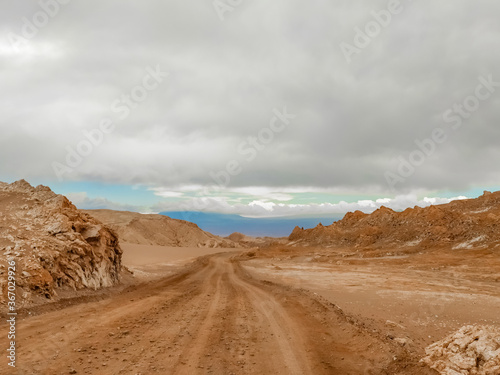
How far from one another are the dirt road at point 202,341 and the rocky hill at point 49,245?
4.86 ft

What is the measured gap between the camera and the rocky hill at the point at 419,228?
3744 centimetres

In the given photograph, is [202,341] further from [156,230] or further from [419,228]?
[156,230]

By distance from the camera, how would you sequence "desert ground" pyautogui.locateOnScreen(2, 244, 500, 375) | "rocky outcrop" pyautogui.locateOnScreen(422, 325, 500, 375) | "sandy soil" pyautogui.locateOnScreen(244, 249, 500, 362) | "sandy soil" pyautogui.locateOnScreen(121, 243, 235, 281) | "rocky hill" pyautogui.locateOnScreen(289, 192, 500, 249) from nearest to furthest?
"rocky outcrop" pyautogui.locateOnScreen(422, 325, 500, 375), "desert ground" pyautogui.locateOnScreen(2, 244, 500, 375), "sandy soil" pyautogui.locateOnScreen(244, 249, 500, 362), "sandy soil" pyautogui.locateOnScreen(121, 243, 235, 281), "rocky hill" pyautogui.locateOnScreen(289, 192, 500, 249)

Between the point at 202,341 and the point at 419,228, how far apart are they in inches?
1737

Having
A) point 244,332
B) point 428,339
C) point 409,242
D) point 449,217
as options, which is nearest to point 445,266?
point 409,242

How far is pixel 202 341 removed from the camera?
7.71 m

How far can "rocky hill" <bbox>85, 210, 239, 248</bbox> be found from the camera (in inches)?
3174

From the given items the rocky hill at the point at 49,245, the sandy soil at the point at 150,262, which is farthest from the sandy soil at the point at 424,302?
the sandy soil at the point at 150,262

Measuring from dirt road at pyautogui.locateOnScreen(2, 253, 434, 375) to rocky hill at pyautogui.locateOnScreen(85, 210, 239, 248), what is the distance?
7017 cm

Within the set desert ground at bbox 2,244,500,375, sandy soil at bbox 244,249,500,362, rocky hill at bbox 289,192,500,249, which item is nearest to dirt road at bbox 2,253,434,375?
desert ground at bbox 2,244,500,375

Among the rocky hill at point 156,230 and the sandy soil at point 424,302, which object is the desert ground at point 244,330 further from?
the rocky hill at point 156,230

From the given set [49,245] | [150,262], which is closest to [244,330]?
[49,245]

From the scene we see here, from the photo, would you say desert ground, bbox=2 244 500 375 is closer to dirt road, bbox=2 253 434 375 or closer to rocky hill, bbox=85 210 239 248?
dirt road, bbox=2 253 434 375

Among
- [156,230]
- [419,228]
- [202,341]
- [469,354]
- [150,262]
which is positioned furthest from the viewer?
[156,230]
